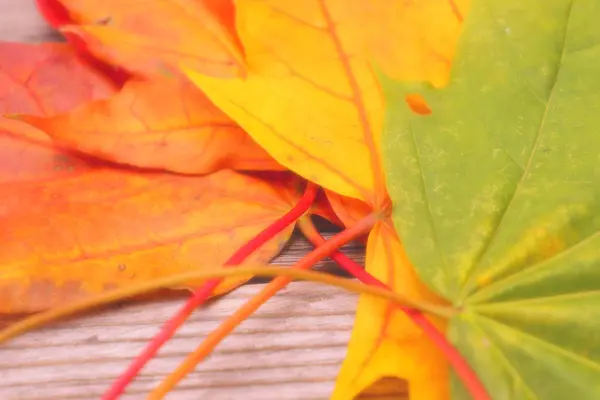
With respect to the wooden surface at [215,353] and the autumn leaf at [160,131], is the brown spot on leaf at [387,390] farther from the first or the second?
the autumn leaf at [160,131]

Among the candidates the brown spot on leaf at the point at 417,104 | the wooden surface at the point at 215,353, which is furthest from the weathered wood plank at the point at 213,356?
the brown spot on leaf at the point at 417,104

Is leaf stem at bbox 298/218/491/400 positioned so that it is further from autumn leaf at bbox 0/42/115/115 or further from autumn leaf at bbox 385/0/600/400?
autumn leaf at bbox 0/42/115/115

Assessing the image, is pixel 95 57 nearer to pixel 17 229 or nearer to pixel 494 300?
pixel 17 229

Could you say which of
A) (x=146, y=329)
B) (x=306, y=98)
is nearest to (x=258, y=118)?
(x=306, y=98)

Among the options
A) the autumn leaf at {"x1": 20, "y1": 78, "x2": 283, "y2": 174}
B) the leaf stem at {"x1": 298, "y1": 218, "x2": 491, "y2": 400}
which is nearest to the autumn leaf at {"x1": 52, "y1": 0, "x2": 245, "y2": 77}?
the autumn leaf at {"x1": 20, "y1": 78, "x2": 283, "y2": 174}

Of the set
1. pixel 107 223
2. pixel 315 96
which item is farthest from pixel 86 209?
pixel 315 96

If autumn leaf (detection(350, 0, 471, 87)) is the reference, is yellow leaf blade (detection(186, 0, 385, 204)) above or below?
below
